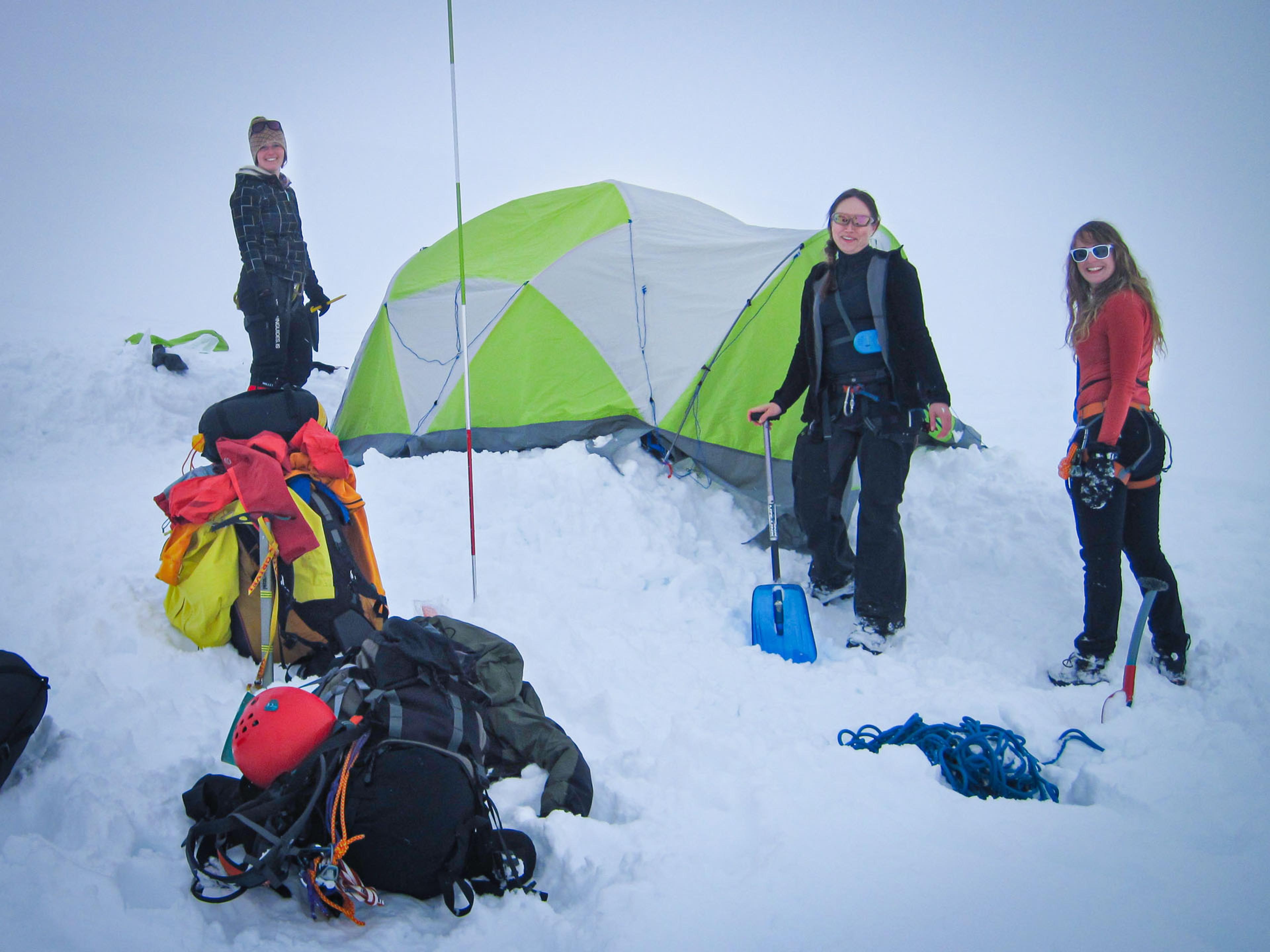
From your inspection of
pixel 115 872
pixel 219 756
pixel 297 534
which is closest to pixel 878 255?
pixel 297 534

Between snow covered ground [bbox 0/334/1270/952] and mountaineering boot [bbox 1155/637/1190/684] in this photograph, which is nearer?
snow covered ground [bbox 0/334/1270/952]

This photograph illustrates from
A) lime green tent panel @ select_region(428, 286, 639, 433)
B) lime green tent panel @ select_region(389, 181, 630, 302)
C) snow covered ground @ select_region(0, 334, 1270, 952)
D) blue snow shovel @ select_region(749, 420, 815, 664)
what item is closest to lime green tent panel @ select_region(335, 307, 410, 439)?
lime green tent panel @ select_region(389, 181, 630, 302)

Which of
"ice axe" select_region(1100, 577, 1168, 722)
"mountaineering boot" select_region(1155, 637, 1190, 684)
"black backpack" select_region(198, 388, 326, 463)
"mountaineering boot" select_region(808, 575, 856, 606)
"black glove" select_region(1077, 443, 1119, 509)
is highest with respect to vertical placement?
"black backpack" select_region(198, 388, 326, 463)

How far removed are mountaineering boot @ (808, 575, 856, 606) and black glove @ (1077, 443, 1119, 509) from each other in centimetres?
131

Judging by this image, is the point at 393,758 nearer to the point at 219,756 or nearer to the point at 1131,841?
the point at 219,756

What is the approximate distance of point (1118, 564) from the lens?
3283 millimetres

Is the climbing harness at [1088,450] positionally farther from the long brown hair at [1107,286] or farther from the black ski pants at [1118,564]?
the long brown hair at [1107,286]

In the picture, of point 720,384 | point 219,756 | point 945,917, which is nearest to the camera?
point 945,917

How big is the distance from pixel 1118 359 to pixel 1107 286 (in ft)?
1.17

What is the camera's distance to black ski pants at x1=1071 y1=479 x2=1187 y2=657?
325 cm

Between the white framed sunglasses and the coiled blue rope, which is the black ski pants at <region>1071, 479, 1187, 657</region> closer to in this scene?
the coiled blue rope

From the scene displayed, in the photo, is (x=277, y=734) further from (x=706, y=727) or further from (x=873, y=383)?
(x=873, y=383)

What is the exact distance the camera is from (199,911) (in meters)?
1.72

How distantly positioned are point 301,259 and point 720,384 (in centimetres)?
291
